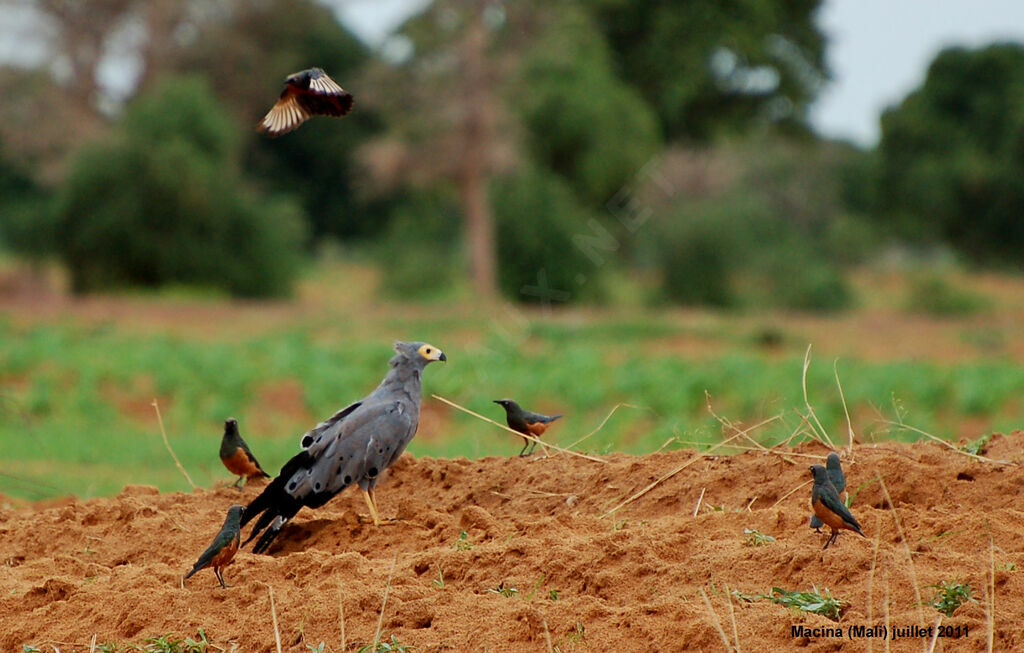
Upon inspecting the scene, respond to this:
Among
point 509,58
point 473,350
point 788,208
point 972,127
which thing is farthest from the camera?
point 788,208

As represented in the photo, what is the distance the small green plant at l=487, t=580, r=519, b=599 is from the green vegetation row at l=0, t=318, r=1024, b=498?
31.7 feet

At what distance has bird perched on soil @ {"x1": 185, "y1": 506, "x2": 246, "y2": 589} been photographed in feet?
13.3

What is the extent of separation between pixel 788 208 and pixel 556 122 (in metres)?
22.0

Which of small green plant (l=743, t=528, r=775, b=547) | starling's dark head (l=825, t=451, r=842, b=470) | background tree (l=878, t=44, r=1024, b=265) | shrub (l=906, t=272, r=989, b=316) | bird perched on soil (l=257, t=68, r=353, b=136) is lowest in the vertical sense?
shrub (l=906, t=272, r=989, b=316)

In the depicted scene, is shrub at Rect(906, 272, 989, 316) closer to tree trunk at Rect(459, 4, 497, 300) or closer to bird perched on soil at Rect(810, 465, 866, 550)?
tree trunk at Rect(459, 4, 497, 300)

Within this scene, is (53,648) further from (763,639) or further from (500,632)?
(763,639)

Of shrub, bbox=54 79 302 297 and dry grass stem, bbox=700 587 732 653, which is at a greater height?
shrub, bbox=54 79 302 297

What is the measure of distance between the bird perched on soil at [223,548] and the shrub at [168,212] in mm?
26717

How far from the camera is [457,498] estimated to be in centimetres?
542

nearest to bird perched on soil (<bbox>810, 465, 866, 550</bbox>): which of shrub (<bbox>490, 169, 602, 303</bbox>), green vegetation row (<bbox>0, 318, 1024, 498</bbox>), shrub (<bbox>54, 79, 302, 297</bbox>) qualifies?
green vegetation row (<bbox>0, 318, 1024, 498</bbox>)

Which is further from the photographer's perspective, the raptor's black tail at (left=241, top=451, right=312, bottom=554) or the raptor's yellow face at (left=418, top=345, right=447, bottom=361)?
the raptor's yellow face at (left=418, top=345, right=447, bottom=361)

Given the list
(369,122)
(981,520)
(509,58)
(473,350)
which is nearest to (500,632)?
(981,520)

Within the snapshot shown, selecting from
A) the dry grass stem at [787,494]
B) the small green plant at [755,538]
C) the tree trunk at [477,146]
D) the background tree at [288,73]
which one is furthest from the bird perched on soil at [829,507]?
the background tree at [288,73]

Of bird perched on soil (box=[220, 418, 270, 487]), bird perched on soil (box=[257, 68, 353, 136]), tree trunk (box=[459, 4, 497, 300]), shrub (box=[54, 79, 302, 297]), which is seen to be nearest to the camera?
bird perched on soil (box=[257, 68, 353, 136])
